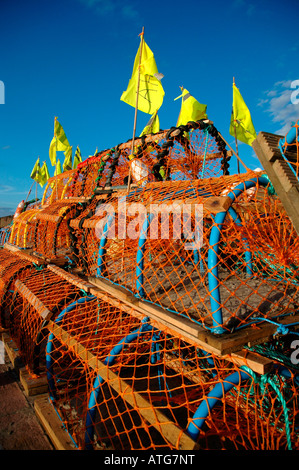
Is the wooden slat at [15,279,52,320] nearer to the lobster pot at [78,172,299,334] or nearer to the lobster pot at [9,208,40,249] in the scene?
the lobster pot at [78,172,299,334]

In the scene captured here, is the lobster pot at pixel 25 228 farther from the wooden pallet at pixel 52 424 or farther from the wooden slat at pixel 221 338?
the wooden slat at pixel 221 338

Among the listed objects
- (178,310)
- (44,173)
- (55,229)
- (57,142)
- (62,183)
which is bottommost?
(178,310)

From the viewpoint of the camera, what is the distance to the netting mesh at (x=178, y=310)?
1567 mm

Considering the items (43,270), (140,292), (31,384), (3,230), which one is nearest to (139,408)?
(140,292)

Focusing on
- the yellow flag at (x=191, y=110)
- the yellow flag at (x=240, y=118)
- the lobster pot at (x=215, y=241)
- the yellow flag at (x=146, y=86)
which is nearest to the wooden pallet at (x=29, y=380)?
the lobster pot at (x=215, y=241)

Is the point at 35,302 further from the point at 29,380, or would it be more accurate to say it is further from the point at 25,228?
the point at 25,228

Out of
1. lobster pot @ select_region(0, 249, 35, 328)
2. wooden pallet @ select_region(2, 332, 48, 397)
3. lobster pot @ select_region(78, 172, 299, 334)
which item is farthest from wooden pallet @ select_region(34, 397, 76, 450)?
lobster pot @ select_region(0, 249, 35, 328)

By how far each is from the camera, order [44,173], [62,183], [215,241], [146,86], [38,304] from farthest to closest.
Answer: [44,173] < [62,183] < [146,86] < [38,304] < [215,241]

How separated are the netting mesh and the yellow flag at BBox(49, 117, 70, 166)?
733cm

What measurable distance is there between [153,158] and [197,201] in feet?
9.76

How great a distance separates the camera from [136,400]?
1.69 meters

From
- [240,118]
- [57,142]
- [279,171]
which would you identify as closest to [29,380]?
[279,171]

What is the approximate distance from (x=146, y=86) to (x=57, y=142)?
24.5 feet
